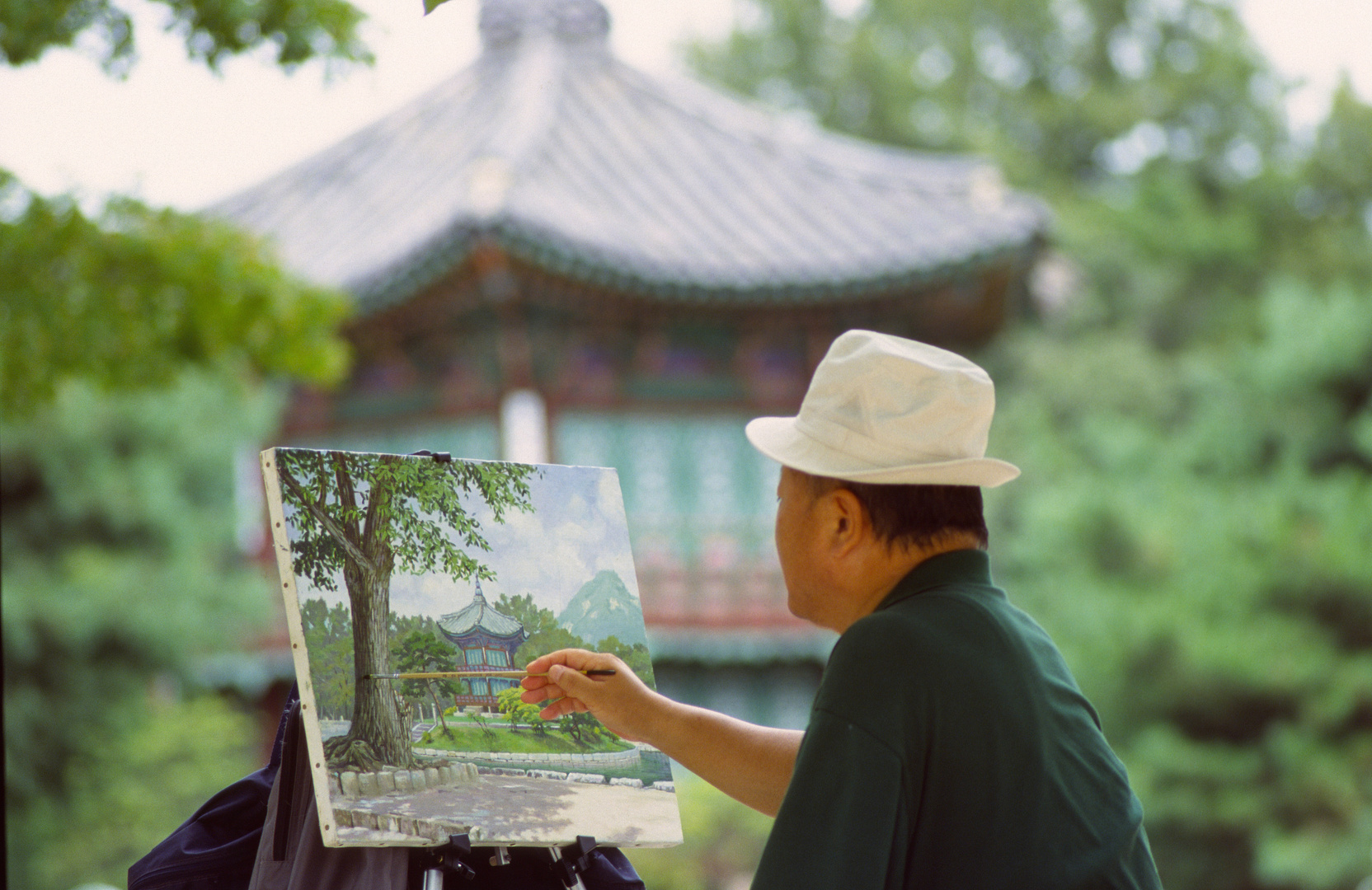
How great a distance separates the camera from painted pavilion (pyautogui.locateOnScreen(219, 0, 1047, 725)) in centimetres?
656

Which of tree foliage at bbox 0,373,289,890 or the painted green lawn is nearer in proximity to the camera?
the painted green lawn

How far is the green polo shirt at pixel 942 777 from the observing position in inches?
39.1

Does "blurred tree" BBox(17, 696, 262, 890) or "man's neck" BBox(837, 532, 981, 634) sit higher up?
"man's neck" BBox(837, 532, 981, 634)

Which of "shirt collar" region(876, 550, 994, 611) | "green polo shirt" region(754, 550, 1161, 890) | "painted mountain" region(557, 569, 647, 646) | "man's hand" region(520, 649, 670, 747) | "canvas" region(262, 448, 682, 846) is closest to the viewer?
"green polo shirt" region(754, 550, 1161, 890)

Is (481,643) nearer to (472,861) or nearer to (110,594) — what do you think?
(472,861)

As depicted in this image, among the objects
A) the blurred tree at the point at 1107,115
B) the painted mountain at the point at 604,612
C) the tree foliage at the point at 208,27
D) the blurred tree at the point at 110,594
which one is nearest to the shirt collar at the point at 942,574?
the painted mountain at the point at 604,612

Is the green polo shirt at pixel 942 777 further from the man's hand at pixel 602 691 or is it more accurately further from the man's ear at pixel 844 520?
the man's hand at pixel 602 691

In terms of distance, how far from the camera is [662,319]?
6.91 metres

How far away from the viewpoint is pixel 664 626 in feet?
22.1

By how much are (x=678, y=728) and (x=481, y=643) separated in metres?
0.23

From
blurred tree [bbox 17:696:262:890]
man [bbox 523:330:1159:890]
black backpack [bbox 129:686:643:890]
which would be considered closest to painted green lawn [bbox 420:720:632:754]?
black backpack [bbox 129:686:643:890]

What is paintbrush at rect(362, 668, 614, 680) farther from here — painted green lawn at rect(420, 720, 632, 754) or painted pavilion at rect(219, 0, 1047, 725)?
painted pavilion at rect(219, 0, 1047, 725)

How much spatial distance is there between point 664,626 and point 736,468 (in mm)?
931

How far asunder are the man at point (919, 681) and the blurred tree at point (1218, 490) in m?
5.87
